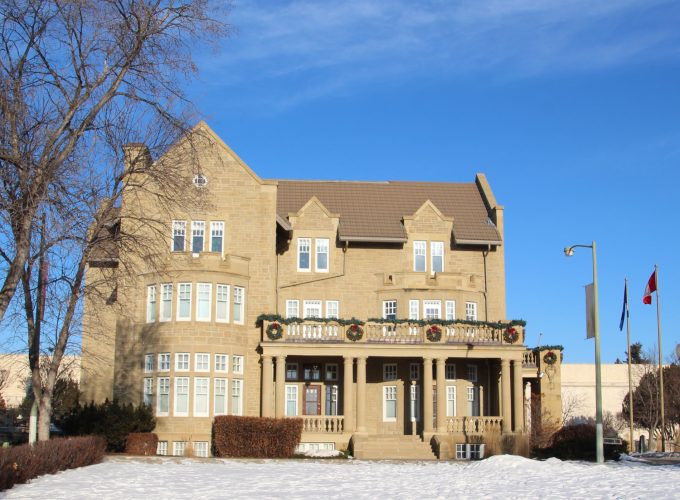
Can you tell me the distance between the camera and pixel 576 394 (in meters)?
78.7

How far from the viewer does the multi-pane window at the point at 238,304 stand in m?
40.6

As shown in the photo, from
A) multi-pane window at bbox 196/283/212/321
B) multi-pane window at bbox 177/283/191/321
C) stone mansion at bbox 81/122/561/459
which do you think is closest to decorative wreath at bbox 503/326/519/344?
stone mansion at bbox 81/122/561/459

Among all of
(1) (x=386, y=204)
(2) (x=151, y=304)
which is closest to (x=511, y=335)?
(1) (x=386, y=204)

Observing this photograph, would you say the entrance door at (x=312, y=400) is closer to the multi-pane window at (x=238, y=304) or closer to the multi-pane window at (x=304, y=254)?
the multi-pane window at (x=238, y=304)

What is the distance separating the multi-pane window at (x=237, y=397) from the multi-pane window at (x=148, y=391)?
3.37 m

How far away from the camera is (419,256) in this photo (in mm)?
45625

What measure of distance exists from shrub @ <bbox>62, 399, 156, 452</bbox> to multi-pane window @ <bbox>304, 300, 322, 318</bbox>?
9638 mm

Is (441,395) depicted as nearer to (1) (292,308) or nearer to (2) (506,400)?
(2) (506,400)

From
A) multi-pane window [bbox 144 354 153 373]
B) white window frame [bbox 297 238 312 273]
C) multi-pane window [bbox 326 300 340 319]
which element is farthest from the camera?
white window frame [bbox 297 238 312 273]

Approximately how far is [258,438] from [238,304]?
6590 millimetres

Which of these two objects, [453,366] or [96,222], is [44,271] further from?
[453,366]

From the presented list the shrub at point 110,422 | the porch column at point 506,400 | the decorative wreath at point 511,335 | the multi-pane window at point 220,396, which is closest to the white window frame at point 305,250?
the multi-pane window at point 220,396

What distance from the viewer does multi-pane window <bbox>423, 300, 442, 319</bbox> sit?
43.6m

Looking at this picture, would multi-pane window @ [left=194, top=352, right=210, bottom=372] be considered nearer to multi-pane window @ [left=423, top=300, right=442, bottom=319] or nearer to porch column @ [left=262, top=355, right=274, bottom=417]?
porch column @ [left=262, top=355, right=274, bottom=417]
